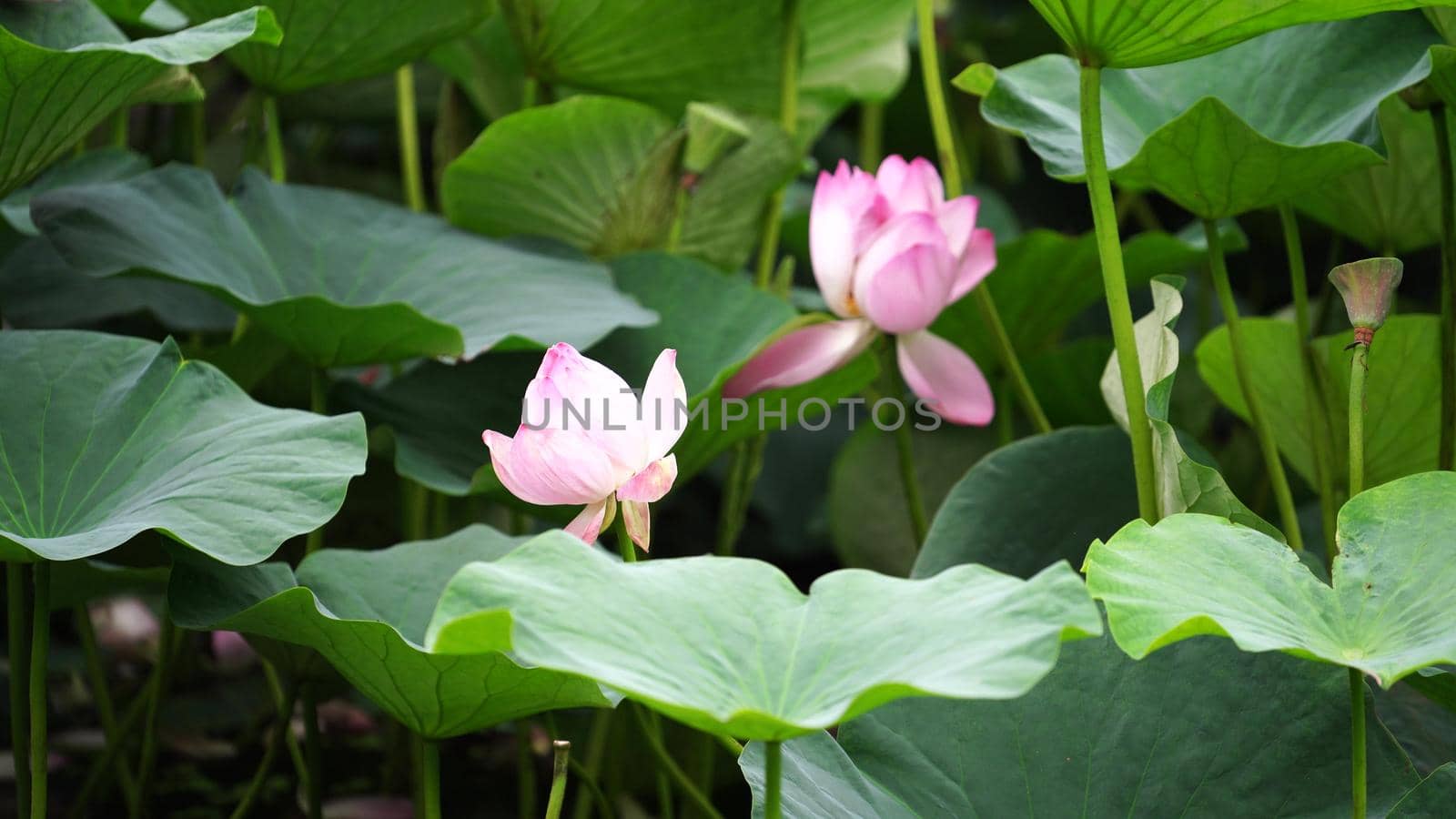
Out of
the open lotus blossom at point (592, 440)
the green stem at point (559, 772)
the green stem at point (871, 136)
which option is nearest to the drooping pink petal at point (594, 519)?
the open lotus blossom at point (592, 440)

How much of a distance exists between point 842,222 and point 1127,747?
0.44 meters

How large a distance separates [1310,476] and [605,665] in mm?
739

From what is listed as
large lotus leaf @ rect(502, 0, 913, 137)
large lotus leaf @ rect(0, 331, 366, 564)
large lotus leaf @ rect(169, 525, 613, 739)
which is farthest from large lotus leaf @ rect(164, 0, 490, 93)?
large lotus leaf @ rect(169, 525, 613, 739)

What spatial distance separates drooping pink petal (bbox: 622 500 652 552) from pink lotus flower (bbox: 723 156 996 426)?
26cm

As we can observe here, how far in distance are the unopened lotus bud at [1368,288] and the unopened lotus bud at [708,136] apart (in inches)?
22.4

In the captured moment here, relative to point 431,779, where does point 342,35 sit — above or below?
above

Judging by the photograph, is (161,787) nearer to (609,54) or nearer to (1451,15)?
(609,54)

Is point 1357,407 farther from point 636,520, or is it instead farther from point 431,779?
point 431,779

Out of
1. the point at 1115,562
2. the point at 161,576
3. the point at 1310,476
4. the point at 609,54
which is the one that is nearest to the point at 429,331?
the point at 161,576

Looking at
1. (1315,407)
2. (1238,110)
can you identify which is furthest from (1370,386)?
(1238,110)

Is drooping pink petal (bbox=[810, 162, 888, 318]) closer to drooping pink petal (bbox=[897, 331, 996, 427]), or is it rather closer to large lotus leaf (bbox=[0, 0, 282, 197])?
drooping pink petal (bbox=[897, 331, 996, 427])

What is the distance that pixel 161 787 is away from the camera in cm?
113

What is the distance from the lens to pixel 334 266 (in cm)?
103

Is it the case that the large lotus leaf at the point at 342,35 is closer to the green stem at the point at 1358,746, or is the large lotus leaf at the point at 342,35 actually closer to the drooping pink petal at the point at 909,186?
the drooping pink petal at the point at 909,186
